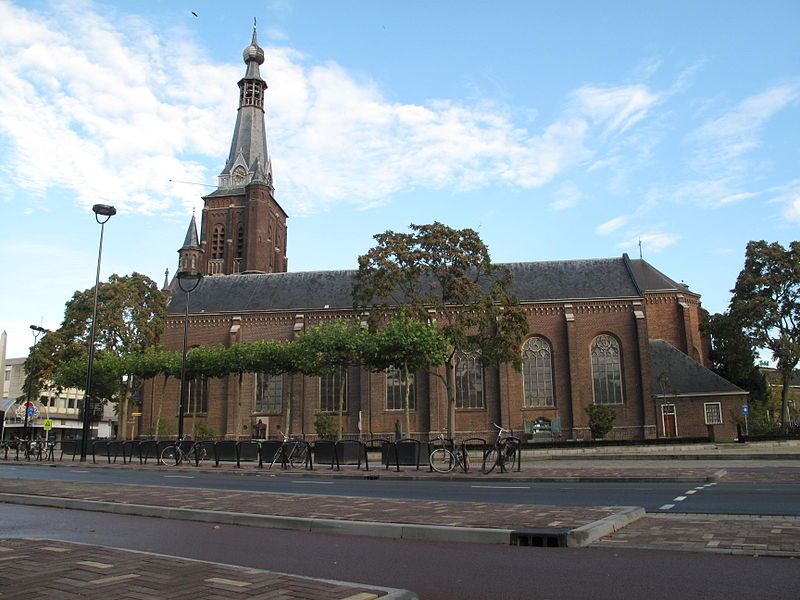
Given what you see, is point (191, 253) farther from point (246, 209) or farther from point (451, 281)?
point (451, 281)

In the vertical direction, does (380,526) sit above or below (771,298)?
below

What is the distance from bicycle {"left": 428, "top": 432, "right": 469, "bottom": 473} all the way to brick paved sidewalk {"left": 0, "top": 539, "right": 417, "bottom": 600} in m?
12.6

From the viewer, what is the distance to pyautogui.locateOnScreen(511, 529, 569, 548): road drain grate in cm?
641

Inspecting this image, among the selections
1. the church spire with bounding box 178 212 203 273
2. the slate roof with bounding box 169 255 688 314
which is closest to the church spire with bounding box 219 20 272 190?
the church spire with bounding box 178 212 203 273

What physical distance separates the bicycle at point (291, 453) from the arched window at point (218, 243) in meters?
41.3

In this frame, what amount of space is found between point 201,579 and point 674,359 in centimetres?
4532

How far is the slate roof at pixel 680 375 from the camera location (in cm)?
4259

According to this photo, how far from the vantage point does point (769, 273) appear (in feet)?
143

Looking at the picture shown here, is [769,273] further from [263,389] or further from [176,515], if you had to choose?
[176,515]

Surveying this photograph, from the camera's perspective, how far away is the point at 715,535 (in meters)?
6.58

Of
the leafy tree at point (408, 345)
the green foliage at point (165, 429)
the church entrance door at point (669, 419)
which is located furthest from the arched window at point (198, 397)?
the church entrance door at point (669, 419)

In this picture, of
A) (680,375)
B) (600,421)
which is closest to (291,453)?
(600,421)

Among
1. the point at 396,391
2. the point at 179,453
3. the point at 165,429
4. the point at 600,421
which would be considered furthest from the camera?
the point at 165,429

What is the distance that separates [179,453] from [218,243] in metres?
39.2
